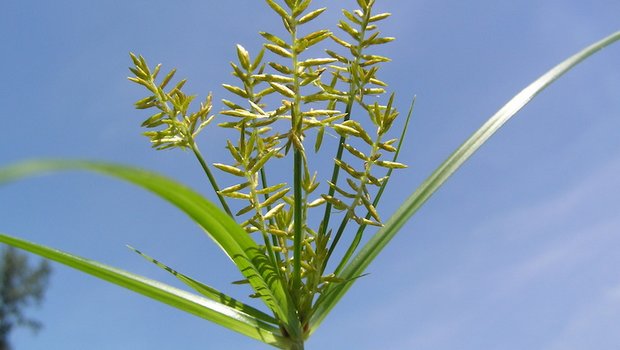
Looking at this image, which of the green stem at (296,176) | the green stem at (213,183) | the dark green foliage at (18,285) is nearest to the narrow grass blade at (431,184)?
the green stem at (296,176)

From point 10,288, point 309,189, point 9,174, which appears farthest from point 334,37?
point 10,288

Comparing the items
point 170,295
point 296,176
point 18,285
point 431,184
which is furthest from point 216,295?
point 18,285

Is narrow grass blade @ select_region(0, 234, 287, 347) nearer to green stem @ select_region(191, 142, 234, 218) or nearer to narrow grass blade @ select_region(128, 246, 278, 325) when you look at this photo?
narrow grass blade @ select_region(128, 246, 278, 325)

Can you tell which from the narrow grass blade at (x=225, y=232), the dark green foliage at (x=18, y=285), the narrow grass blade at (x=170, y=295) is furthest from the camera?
the dark green foliage at (x=18, y=285)

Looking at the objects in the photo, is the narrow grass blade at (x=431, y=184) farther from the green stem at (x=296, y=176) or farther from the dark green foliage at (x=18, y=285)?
the dark green foliage at (x=18, y=285)

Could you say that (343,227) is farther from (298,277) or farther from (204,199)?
(204,199)

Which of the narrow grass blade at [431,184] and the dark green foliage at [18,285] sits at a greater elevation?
the dark green foliage at [18,285]

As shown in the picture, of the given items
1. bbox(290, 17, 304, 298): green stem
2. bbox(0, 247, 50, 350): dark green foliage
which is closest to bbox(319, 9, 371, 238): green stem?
bbox(290, 17, 304, 298): green stem
